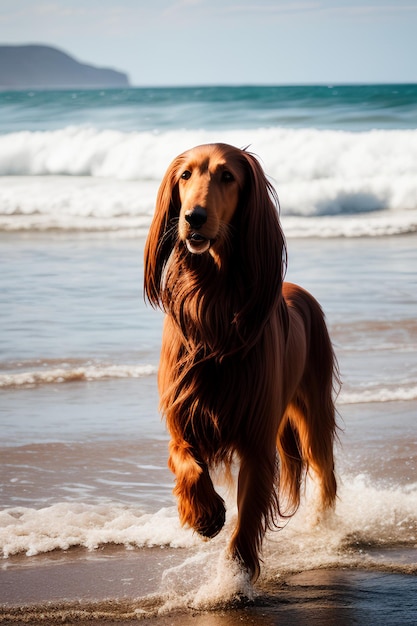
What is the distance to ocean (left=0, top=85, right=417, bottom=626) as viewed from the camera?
3.36 meters

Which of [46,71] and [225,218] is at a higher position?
[46,71]

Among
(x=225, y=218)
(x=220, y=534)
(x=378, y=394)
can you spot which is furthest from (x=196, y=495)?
(x=378, y=394)

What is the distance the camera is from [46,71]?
44469mm

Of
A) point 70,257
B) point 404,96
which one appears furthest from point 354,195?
point 404,96

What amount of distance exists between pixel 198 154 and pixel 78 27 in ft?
109

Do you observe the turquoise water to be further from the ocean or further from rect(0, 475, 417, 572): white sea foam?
rect(0, 475, 417, 572): white sea foam

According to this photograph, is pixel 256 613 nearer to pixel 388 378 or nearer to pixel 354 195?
pixel 388 378

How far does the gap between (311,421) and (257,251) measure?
1161 millimetres

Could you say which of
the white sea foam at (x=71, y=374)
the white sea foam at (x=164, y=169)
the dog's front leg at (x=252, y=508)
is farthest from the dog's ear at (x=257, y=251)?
the white sea foam at (x=164, y=169)

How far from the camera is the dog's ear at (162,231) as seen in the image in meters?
3.28

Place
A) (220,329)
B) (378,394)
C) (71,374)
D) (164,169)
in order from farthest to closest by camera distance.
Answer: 1. (164,169)
2. (71,374)
3. (378,394)
4. (220,329)

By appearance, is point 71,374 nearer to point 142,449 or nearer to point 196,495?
point 142,449

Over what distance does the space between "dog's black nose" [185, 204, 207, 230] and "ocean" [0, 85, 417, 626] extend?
115cm

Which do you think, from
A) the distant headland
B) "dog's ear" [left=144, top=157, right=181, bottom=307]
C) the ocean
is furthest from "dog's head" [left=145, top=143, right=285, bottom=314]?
the distant headland
